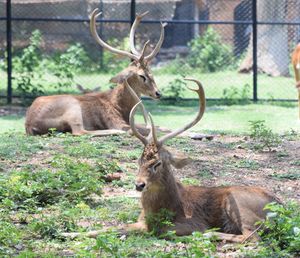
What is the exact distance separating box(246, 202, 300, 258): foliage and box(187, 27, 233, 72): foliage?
594 inches

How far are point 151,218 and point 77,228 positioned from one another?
64 cm

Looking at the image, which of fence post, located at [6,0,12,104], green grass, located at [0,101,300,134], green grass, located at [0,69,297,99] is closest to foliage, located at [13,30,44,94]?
fence post, located at [6,0,12,104]

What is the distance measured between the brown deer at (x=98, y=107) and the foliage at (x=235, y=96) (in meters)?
4.25

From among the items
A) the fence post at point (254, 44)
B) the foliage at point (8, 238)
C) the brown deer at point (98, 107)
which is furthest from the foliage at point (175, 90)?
the foliage at point (8, 238)

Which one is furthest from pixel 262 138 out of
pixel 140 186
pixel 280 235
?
pixel 280 235

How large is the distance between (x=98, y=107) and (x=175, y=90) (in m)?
4.23

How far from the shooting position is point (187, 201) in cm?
880

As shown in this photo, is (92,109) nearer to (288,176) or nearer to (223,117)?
(223,117)

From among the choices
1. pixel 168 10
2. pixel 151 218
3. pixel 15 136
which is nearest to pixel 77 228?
pixel 151 218

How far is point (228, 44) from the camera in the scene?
25.2 m

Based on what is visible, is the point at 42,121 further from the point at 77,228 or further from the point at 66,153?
the point at 77,228

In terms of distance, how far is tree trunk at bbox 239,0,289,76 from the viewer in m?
23.0

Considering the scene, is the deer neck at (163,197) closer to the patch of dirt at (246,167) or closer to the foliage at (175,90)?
the patch of dirt at (246,167)

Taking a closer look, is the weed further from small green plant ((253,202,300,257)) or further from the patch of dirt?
small green plant ((253,202,300,257))
